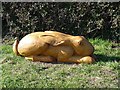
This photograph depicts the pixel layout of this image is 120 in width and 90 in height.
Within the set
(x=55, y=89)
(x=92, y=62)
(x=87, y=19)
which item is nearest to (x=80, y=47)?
(x=92, y=62)

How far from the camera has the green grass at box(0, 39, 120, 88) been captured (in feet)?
19.8

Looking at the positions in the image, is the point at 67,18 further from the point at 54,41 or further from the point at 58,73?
the point at 58,73

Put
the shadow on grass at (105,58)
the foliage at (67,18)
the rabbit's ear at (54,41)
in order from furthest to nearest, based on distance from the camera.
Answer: the foliage at (67,18), the shadow on grass at (105,58), the rabbit's ear at (54,41)

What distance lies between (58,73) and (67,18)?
7.56 feet

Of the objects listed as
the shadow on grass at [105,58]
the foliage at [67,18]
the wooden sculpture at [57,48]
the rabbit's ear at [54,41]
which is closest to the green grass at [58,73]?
A: the shadow on grass at [105,58]

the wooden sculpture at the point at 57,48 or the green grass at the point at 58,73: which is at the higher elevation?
the wooden sculpture at the point at 57,48

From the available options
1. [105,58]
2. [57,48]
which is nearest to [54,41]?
[57,48]

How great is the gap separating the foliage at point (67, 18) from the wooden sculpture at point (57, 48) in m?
1.59

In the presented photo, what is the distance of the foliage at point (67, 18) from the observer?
27.3 feet

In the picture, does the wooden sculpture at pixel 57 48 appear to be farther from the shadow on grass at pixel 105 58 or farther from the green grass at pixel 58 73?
the shadow on grass at pixel 105 58

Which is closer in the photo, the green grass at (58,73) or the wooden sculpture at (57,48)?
the green grass at (58,73)

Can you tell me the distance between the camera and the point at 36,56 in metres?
6.91

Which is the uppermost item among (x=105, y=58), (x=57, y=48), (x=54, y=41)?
(x=54, y=41)

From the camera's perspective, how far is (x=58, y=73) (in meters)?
6.42
